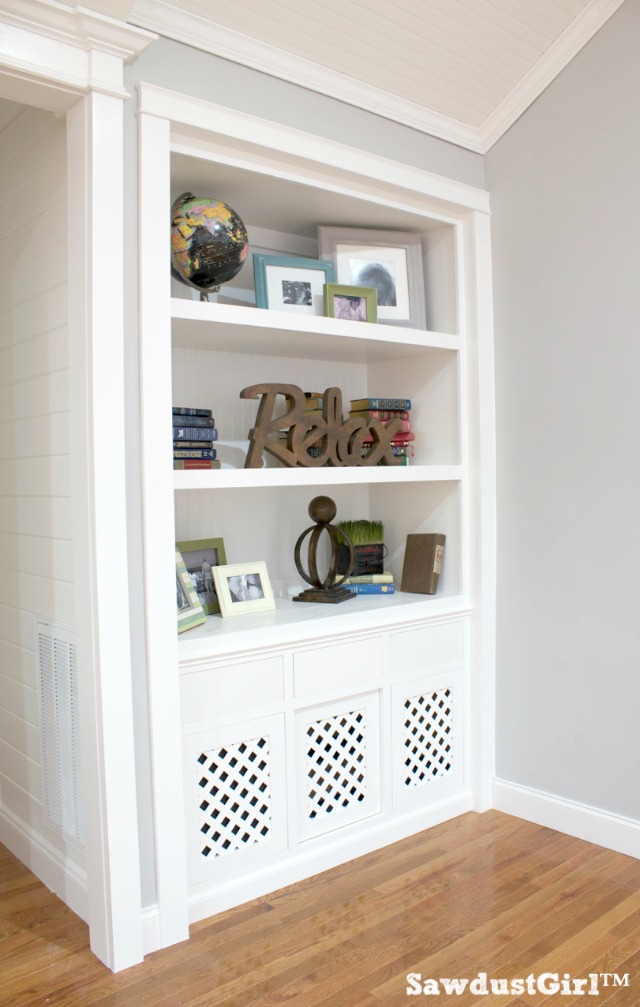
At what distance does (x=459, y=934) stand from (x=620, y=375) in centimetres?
172

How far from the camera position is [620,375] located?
2.61 meters

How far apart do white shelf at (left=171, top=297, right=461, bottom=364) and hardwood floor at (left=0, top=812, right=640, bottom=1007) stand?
67.1 inches

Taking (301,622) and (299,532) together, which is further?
(299,532)

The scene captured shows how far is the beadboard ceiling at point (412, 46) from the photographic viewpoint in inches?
88.8

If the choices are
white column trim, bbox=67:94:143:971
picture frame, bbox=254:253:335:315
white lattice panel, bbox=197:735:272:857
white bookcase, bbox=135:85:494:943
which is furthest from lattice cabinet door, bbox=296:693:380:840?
picture frame, bbox=254:253:335:315

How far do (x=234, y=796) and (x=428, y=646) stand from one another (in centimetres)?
88

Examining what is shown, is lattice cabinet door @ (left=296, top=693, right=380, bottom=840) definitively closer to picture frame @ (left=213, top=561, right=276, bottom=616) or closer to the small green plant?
picture frame @ (left=213, top=561, right=276, bottom=616)

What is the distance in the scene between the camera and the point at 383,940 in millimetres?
2178

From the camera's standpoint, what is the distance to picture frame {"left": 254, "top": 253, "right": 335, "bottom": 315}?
2.65m

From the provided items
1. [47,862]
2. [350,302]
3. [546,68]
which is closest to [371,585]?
[350,302]

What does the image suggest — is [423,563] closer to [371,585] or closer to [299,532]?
[371,585]

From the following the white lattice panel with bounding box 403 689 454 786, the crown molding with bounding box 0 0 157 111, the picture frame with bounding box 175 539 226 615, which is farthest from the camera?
the white lattice panel with bounding box 403 689 454 786

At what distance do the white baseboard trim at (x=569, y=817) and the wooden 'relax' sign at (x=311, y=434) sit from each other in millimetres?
1283

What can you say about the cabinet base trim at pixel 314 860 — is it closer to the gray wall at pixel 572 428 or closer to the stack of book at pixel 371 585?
the gray wall at pixel 572 428
